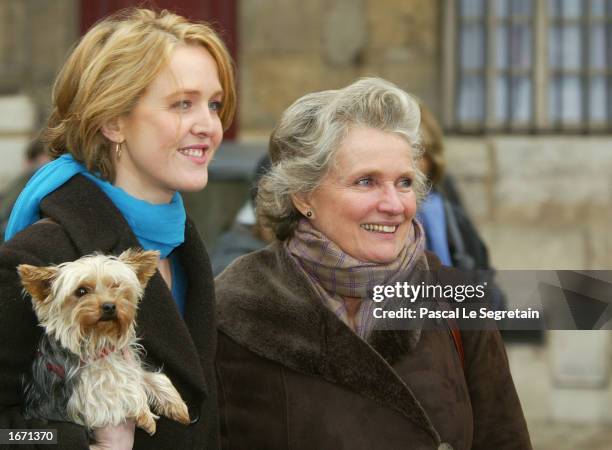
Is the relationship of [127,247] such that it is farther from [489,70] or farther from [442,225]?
[489,70]

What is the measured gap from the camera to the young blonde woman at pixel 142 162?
307cm

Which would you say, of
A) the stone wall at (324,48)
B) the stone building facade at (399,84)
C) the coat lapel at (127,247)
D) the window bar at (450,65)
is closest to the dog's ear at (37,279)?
the coat lapel at (127,247)

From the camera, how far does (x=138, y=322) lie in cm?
306

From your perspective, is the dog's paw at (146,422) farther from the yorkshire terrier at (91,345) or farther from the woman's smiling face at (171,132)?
the woman's smiling face at (171,132)

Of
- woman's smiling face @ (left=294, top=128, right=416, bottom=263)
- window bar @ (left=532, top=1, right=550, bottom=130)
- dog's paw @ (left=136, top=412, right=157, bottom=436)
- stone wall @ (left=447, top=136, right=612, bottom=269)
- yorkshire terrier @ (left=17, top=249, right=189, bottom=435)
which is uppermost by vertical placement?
window bar @ (left=532, top=1, right=550, bottom=130)

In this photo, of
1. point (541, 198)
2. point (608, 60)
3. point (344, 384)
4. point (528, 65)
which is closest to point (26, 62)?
point (528, 65)

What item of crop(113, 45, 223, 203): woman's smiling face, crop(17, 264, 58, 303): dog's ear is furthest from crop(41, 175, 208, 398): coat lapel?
crop(17, 264, 58, 303): dog's ear

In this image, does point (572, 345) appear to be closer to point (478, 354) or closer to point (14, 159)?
point (14, 159)

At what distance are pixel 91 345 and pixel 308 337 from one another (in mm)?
981

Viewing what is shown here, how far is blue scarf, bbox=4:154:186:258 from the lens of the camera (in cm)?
311

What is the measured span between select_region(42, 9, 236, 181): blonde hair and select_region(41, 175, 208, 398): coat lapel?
3.9 inches

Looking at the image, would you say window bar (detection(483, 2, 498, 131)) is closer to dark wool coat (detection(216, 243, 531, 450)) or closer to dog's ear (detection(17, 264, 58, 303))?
dark wool coat (detection(216, 243, 531, 450))

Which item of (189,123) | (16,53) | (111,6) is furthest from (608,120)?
(189,123)

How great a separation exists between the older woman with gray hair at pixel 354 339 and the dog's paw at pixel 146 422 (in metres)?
0.75
